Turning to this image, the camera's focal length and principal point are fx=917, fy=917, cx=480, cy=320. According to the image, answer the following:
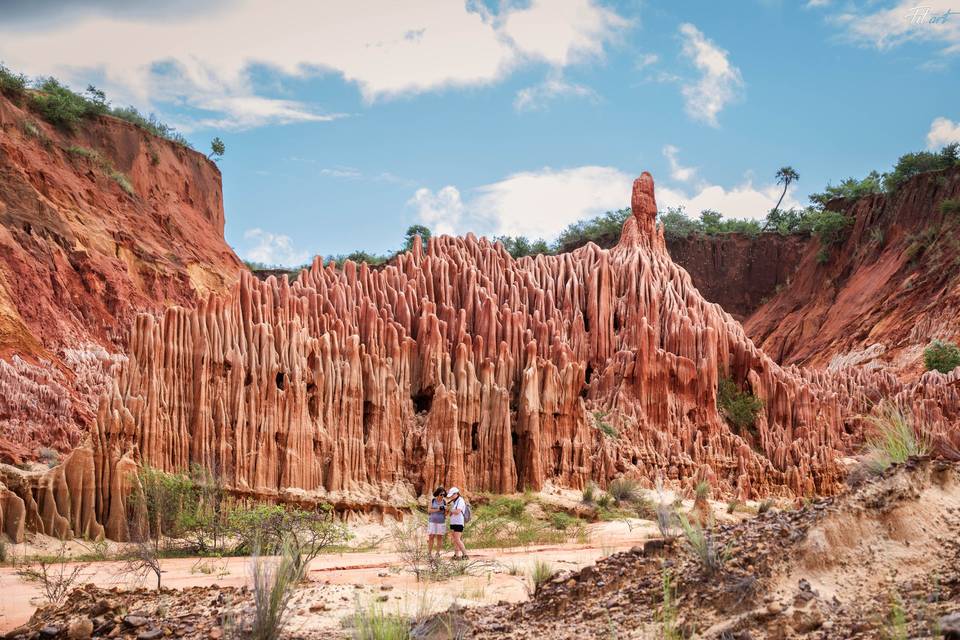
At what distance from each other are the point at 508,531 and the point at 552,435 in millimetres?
7296

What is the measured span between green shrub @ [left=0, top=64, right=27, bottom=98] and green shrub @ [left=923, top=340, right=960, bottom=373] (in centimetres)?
4034

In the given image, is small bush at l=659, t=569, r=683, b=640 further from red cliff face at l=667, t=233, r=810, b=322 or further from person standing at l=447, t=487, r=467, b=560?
red cliff face at l=667, t=233, r=810, b=322

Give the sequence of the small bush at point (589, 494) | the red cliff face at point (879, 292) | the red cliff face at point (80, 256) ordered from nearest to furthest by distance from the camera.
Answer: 1. the small bush at point (589, 494)
2. the red cliff face at point (80, 256)
3. the red cliff face at point (879, 292)

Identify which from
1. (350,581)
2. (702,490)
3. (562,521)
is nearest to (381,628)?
(350,581)

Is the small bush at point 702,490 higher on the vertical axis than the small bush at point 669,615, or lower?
higher

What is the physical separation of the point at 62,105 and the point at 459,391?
92.6ft

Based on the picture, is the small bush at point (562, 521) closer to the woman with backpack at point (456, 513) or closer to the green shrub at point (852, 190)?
the woman with backpack at point (456, 513)

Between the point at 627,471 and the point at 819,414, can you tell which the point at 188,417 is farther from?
the point at 819,414

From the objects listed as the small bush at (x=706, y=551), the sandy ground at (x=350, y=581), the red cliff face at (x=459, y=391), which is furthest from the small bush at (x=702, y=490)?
the small bush at (x=706, y=551)

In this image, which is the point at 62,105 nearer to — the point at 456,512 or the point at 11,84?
the point at 11,84

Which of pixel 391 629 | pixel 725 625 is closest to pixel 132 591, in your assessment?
pixel 391 629

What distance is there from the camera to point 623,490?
26.3 m

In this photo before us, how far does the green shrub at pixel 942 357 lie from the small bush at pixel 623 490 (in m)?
14.6

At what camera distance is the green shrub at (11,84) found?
1615 inches
